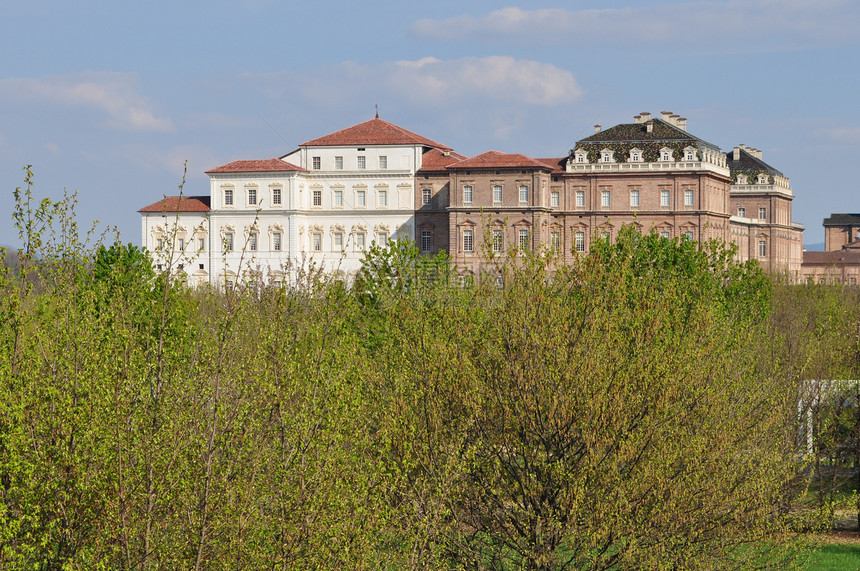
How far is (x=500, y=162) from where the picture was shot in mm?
85500

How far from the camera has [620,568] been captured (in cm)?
1368

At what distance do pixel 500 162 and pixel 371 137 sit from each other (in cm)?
1141

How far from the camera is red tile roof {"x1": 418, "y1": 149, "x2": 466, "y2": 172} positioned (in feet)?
290

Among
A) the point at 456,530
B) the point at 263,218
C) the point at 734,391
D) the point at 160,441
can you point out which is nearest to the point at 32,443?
the point at 160,441

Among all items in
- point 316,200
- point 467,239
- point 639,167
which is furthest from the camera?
point 316,200

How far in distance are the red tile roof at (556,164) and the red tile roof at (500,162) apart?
12.1 feet

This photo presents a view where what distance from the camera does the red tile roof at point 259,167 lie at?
87812mm

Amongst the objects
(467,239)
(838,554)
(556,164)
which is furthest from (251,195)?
(838,554)

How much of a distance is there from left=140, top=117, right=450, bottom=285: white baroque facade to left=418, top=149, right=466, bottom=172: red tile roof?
62 cm

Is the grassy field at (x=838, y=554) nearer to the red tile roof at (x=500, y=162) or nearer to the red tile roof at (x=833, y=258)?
the red tile roof at (x=500, y=162)

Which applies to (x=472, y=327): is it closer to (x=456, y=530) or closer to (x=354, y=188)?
(x=456, y=530)

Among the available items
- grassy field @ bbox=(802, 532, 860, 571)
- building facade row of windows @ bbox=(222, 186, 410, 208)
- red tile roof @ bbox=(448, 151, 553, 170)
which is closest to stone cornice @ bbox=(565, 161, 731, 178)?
red tile roof @ bbox=(448, 151, 553, 170)

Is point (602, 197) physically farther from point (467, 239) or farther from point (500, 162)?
point (467, 239)

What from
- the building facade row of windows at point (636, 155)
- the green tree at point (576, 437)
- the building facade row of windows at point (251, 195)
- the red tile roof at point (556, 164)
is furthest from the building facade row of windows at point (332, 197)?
the green tree at point (576, 437)
